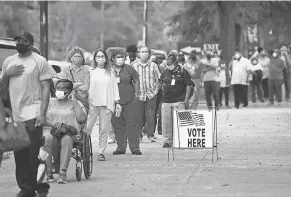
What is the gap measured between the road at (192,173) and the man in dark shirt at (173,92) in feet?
1.49

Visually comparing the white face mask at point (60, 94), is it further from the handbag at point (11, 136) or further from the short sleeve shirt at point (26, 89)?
the handbag at point (11, 136)

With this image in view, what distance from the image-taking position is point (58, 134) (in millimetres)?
12234

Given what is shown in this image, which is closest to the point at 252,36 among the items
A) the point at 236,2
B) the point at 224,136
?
the point at 236,2

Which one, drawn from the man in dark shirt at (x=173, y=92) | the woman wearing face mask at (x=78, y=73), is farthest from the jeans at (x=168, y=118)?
the woman wearing face mask at (x=78, y=73)

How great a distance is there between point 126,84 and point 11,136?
280 inches

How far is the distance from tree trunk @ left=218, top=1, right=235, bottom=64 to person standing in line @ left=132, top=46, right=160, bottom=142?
2422cm

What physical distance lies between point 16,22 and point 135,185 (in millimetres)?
47832

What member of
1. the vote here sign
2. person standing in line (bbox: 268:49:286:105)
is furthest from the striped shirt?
person standing in line (bbox: 268:49:286:105)

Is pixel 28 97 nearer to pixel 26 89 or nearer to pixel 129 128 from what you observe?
pixel 26 89

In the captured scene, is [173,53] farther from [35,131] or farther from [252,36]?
[252,36]

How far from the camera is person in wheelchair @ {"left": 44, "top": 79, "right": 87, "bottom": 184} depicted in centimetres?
1219

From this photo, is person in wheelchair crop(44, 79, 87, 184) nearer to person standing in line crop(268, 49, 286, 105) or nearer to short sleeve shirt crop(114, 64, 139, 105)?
short sleeve shirt crop(114, 64, 139, 105)

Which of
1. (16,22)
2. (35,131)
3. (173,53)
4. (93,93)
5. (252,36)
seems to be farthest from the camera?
(252,36)

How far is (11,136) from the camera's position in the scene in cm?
984
